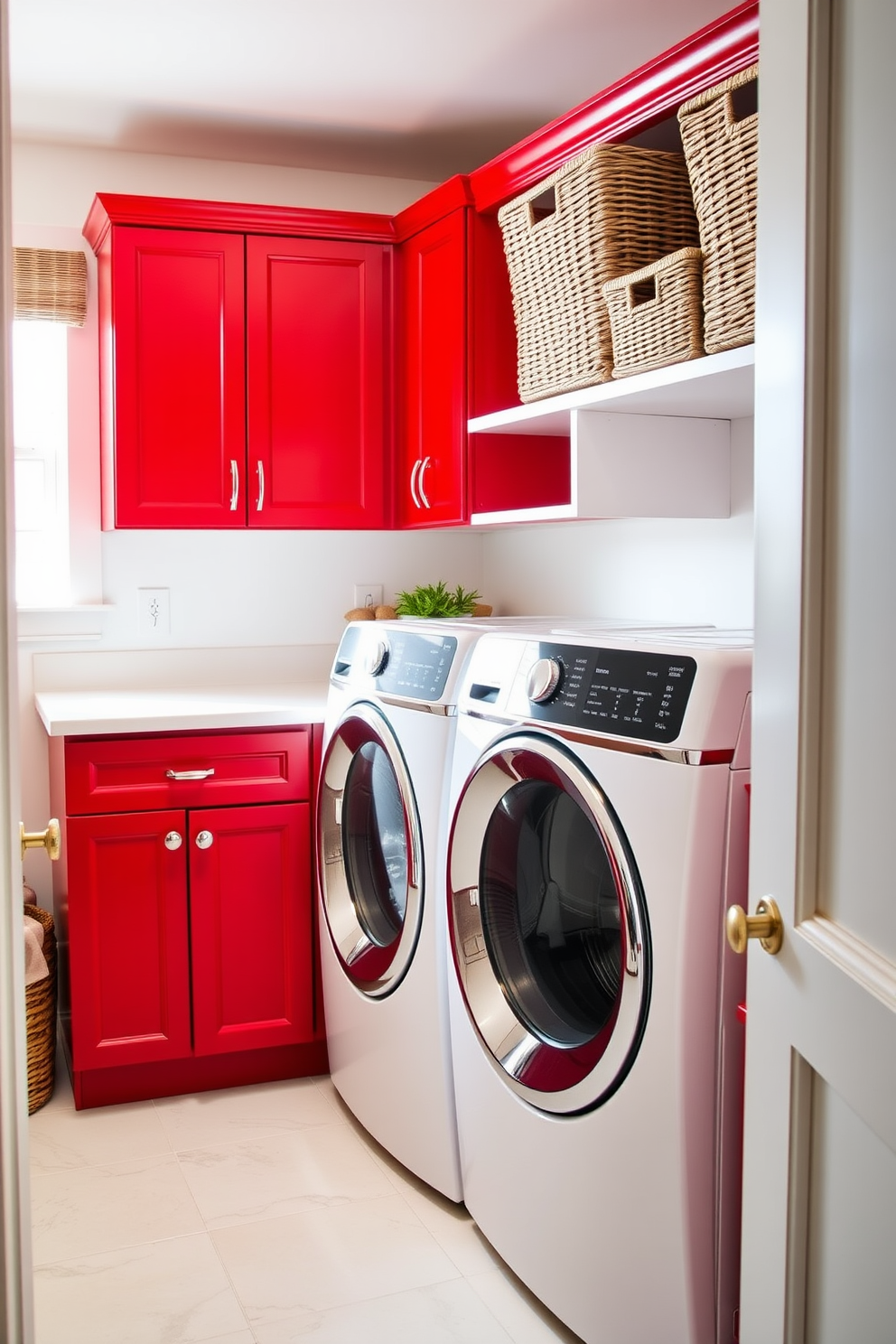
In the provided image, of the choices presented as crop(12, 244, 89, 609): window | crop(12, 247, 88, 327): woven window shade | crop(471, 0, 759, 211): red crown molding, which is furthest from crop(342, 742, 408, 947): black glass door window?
crop(12, 247, 88, 327): woven window shade

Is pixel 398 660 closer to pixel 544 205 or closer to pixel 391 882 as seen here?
pixel 391 882

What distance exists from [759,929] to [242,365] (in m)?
2.31

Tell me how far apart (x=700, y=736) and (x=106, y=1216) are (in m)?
1.55

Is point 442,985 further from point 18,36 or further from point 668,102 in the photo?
point 18,36

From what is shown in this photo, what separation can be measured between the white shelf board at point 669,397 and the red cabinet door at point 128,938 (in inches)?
46.6

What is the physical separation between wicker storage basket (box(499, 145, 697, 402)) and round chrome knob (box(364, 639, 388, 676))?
0.62 meters

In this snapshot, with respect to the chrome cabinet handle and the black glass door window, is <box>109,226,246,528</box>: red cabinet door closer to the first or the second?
the chrome cabinet handle

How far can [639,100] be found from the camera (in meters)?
2.12

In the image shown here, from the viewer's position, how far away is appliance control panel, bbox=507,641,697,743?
62.6 inches

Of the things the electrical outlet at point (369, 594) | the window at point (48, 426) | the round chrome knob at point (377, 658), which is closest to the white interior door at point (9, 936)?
the round chrome knob at point (377, 658)

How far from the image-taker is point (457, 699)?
214 cm

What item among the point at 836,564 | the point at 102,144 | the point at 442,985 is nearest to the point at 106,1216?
the point at 442,985

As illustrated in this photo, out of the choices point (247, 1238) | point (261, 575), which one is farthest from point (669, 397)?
point (247, 1238)

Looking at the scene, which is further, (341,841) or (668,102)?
(341,841)
